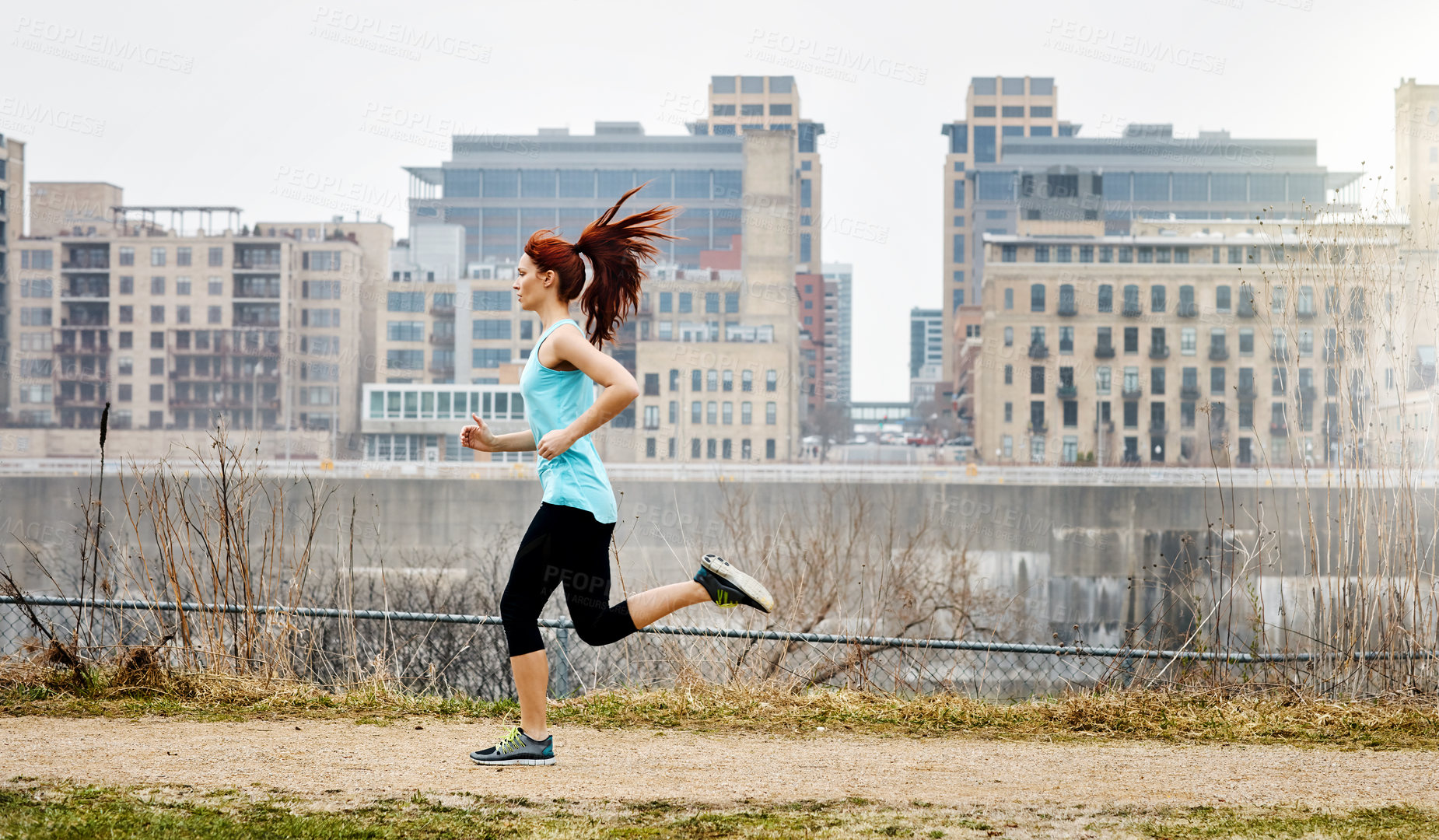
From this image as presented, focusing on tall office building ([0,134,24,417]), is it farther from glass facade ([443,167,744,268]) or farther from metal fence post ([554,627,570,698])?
metal fence post ([554,627,570,698])

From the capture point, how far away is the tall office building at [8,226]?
271 ft

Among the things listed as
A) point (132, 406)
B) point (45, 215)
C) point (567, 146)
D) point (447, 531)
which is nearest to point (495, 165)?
point (567, 146)

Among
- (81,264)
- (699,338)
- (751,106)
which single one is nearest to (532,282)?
(699,338)

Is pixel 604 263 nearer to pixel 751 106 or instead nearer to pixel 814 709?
pixel 814 709

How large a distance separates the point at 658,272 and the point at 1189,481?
181 ft

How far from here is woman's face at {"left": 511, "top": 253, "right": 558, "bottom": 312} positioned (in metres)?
4.56

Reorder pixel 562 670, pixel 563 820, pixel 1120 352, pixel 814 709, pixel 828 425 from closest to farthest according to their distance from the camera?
pixel 563 820 < pixel 814 709 < pixel 562 670 < pixel 1120 352 < pixel 828 425

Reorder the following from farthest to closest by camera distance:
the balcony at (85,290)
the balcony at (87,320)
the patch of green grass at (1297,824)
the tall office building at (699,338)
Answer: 1. the balcony at (87,320)
2. the balcony at (85,290)
3. the tall office building at (699,338)
4. the patch of green grass at (1297,824)

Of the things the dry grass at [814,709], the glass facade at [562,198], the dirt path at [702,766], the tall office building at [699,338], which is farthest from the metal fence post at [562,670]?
the glass facade at [562,198]

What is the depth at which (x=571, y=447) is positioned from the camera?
4.32 metres

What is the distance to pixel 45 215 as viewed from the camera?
9662 centimetres

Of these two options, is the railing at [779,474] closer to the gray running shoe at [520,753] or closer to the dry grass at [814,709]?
the dry grass at [814,709]

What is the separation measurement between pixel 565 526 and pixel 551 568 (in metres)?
0.16

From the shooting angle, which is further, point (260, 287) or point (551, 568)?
point (260, 287)
